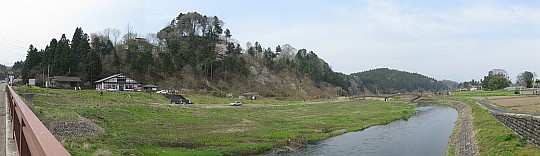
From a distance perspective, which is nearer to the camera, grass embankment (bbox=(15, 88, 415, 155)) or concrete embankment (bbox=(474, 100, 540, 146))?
concrete embankment (bbox=(474, 100, 540, 146))

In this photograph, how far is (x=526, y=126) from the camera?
21828 millimetres

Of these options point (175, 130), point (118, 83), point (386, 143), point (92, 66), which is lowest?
point (386, 143)

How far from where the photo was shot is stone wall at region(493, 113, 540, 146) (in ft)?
64.0

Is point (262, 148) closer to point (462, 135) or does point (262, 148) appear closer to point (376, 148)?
point (376, 148)

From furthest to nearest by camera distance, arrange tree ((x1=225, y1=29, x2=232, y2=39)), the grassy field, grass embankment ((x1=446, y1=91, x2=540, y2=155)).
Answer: tree ((x1=225, y1=29, x2=232, y2=39))
the grassy field
grass embankment ((x1=446, y1=91, x2=540, y2=155))

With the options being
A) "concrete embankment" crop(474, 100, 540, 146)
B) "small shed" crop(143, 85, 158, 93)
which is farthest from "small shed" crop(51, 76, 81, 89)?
"concrete embankment" crop(474, 100, 540, 146)

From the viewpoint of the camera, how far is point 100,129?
27.2 meters

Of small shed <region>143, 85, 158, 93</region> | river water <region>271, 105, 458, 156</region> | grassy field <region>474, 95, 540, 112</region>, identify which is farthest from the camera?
small shed <region>143, 85, 158, 93</region>

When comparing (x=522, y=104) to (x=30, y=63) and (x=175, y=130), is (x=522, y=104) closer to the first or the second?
(x=175, y=130)

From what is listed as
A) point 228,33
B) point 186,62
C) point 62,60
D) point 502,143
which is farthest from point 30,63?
point 502,143

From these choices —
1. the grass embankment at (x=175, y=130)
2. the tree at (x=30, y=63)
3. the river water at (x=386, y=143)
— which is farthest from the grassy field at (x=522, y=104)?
the tree at (x=30, y=63)

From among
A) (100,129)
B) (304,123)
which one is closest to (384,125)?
(304,123)

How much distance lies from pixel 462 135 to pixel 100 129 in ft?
94.6

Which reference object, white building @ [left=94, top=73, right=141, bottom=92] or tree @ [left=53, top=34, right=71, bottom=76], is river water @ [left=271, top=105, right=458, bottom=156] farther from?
tree @ [left=53, top=34, right=71, bottom=76]
